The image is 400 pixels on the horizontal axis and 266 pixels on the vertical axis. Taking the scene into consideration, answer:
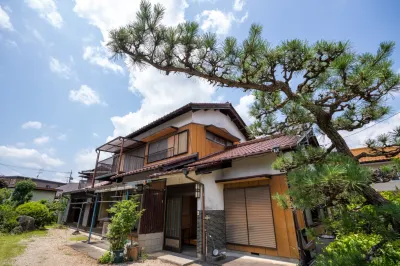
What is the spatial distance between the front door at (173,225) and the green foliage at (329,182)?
6868 millimetres

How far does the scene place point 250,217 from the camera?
22.1ft

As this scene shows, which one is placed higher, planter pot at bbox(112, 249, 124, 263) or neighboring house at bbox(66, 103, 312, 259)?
neighboring house at bbox(66, 103, 312, 259)

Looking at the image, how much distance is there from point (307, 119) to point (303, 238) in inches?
154

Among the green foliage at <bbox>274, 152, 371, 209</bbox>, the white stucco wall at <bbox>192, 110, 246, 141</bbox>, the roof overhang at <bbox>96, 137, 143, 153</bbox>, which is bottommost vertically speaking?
the green foliage at <bbox>274, 152, 371, 209</bbox>

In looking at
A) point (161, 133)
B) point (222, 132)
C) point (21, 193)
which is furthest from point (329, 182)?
point (21, 193)

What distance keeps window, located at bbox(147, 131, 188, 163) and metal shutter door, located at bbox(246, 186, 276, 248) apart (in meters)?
4.10

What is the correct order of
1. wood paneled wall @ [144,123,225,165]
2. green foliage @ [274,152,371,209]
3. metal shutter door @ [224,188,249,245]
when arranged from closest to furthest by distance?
green foliage @ [274,152,371,209], metal shutter door @ [224,188,249,245], wood paneled wall @ [144,123,225,165]

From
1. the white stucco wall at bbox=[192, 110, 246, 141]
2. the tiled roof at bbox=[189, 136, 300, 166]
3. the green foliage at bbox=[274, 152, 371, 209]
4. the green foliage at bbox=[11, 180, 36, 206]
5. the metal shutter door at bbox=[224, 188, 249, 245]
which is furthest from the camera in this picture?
the green foliage at bbox=[11, 180, 36, 206]

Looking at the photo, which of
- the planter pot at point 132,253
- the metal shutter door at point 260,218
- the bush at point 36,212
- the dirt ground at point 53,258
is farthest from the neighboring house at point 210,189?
the bush at point 36,212

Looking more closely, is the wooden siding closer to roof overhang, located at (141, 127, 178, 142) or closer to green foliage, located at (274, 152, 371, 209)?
green foliage, located at (274, 152, 371, 209)

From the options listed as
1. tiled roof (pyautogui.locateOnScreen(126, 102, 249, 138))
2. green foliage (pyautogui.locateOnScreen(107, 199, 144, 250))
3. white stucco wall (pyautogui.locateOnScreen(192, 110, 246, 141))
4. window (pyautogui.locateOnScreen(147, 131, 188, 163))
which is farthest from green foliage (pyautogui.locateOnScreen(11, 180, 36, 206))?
white stucco wall (pyautogui.locateOnScreen(192, 110, 246, 141))

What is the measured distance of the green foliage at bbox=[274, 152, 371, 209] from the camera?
5.28ft

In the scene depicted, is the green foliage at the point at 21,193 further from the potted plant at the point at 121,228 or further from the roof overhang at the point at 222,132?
the roof overhang at the point at 222,132

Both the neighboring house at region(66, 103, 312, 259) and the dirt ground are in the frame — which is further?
the neighboring house at region(66, 103, 312, 259)
